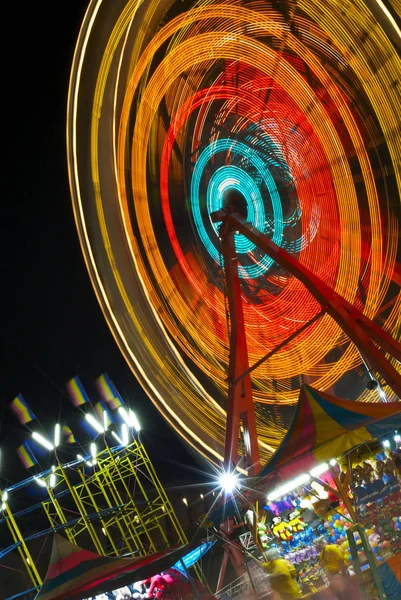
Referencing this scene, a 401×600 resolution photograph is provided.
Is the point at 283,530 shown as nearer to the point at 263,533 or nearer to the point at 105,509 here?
the point at 263,533

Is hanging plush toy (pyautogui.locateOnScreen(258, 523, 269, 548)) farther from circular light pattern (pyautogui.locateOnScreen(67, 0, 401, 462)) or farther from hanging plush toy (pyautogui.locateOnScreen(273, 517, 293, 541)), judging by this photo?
circular light pattern (pyautogui.locateOnScreen(67, 0, 401, 462))

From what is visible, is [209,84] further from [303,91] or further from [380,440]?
[380,440]

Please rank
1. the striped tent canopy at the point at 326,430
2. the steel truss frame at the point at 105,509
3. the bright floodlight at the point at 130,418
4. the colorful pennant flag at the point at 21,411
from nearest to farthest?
the striped tent canopy at the point at 326,430 < the steel truss frame at the point at 105,509 < the colorful pennant flag at the point at 21,411 < the bright floodlight at the point at 130,418

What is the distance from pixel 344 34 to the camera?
9.30 m

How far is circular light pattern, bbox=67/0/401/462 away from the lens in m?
9.44

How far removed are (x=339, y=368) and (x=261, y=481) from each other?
404cm

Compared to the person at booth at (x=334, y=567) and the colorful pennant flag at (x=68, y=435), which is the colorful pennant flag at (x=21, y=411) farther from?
the person at booth at (x=334, y=567)

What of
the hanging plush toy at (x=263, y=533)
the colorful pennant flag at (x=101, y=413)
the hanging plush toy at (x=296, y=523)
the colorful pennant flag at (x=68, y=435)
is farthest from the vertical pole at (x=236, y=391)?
the colorful pennant flag at (x=68, y=435)

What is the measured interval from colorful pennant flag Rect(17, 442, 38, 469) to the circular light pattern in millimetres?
8609

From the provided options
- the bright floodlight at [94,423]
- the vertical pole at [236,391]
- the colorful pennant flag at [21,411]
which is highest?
the colorful pennant flag at [21,411]

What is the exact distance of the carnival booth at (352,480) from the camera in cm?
587

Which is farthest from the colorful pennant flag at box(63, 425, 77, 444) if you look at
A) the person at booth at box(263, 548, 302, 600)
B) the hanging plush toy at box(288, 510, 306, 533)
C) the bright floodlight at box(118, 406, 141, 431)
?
the person at booth at box(263, 548, 302, 600)

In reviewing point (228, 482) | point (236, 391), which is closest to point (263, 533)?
point (228, 482)

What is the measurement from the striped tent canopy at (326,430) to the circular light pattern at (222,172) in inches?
113
